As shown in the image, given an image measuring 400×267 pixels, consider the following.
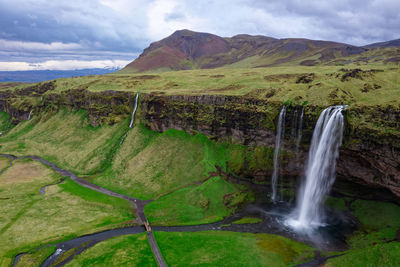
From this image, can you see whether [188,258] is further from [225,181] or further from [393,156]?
[393,156]

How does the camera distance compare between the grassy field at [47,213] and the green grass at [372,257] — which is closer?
the green grass at [372,257]

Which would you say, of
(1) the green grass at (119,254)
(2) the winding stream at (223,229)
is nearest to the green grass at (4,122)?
(2) the winding stream at (223,229)

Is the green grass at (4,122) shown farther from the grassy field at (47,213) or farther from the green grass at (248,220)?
the green grass at (248,220)

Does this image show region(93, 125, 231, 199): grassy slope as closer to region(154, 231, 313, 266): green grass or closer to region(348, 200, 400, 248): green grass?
region(154, 231, 313, 266): green grass

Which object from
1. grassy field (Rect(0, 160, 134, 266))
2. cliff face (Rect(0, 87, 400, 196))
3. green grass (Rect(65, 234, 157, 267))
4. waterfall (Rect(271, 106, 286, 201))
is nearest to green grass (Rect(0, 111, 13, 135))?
cliff face (Rect(0, 87, 400, 196))

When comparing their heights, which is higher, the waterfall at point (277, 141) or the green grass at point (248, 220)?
the waterfall at point (277, 141)

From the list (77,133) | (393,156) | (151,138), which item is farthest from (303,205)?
→ (77,133)
